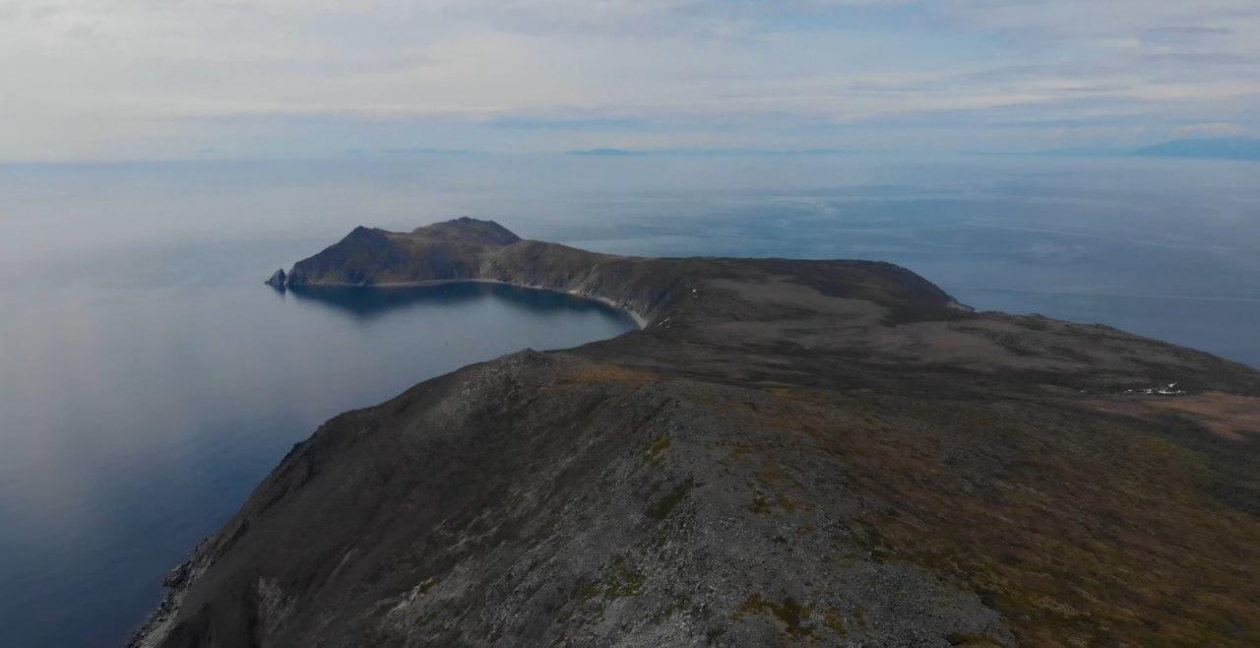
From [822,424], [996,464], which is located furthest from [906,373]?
[822,424]

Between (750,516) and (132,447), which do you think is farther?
(132,447)

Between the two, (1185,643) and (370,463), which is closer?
(1185,643)

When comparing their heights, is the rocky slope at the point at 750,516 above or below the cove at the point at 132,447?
above

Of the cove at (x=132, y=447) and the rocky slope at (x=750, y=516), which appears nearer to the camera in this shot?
the rocky slope at (x=750, y=516)

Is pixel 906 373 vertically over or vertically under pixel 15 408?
over

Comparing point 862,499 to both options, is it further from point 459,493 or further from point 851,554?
point 459,493

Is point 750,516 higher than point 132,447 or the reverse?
higher

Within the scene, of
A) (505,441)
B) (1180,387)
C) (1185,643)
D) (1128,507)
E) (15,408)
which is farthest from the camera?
(15,408)

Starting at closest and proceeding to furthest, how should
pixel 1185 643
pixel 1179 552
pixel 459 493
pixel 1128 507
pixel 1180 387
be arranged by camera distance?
pixel 1185 643 < pixel 1179 552 < pixel 1128 507 < pixel 459 493 < pixel 1180 387
